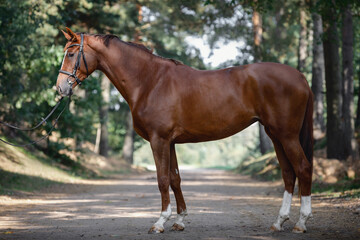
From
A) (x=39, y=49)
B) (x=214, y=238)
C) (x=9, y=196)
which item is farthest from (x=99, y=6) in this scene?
(x=214, y=238)

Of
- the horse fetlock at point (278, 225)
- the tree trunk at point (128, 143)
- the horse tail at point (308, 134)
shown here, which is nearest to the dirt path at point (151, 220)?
the horse fetlock at point (278, 225)

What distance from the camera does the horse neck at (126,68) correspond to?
21.4 feet

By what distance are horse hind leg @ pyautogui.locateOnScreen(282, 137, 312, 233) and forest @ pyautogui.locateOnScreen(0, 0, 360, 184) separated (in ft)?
19.3

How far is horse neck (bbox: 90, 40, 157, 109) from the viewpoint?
6.52m

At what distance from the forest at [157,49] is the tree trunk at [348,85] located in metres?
0.03


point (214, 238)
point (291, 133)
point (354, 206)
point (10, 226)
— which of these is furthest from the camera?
point (354, 206)

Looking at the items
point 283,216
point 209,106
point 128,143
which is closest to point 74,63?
point 209,106

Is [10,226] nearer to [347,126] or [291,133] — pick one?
[291,133]

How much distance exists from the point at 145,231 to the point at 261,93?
2.68m

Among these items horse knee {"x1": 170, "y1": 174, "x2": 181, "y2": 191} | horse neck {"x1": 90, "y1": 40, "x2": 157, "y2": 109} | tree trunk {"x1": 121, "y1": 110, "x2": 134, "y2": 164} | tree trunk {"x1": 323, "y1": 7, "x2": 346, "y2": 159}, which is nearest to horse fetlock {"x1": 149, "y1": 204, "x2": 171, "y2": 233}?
horse knee {"x1": 170, "y1": 174, "x2": 181, "y2": 191}

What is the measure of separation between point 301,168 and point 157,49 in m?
24.9

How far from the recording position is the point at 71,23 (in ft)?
69.7

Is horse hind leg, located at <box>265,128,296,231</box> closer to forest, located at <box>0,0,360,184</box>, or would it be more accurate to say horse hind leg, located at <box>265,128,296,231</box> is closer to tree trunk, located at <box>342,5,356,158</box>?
forest, located at <box>0,0,360,184</box>

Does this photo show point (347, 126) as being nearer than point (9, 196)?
No
